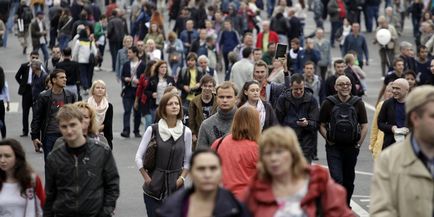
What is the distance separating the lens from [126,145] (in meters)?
21.9

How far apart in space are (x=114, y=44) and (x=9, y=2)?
649 centimetres

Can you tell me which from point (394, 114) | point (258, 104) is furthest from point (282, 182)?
point (394, 114)

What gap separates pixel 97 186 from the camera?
969 cm

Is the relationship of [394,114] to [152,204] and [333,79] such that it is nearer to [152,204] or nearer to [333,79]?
[152,204]

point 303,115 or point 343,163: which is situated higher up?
point 303,115

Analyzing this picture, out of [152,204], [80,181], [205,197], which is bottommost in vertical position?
[152,204]

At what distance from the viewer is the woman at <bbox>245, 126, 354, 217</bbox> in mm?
7473

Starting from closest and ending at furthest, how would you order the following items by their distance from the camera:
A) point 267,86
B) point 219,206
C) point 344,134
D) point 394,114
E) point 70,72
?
point 219,206 < point 394,114 < point 344,134 < point 267,86 < point 70,72

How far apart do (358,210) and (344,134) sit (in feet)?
4.13

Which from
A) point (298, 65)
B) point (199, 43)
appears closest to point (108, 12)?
point (199, 43)

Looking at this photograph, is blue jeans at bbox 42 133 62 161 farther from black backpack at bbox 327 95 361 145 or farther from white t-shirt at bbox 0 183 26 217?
white t-shirt at bbox 0 183 26 217

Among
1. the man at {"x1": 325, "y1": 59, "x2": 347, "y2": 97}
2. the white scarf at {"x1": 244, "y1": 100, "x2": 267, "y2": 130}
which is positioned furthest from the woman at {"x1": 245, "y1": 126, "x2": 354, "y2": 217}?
the man at {"x1": 325, "y1": 59, "x2": 347, "y2": 97}

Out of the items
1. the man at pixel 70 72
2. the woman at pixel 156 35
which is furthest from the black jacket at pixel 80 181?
the woman at pixel 156 35

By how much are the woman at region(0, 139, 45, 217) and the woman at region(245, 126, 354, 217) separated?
9.07ft
